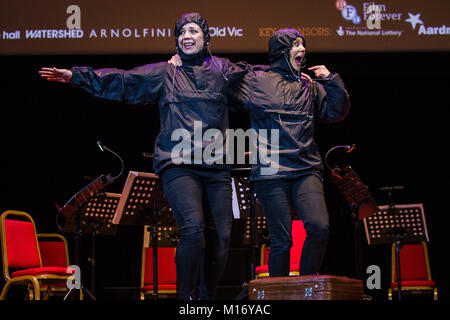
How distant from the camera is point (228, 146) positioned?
11.4 feet

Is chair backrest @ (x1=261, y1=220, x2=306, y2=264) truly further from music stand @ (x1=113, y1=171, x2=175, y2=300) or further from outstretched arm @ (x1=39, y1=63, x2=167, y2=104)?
outstretched arm @ (x1=39, y1=63, x2=167, y2=104)

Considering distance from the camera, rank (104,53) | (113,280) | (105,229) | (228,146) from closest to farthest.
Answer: (228,146), (105,229), (104,53), (113,280)

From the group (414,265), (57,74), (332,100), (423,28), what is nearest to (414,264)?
(414,265)

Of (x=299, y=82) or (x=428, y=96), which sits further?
(x=428, y=96)

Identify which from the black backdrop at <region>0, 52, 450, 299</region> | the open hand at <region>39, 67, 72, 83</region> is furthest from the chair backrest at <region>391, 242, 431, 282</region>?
the open hand at <region>39, 67, 72, 83</region>

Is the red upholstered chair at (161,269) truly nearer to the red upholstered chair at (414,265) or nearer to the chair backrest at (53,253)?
the chair backrest at (53,253)

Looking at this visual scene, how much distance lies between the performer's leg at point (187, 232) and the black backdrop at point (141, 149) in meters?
4.00

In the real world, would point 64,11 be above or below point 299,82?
above

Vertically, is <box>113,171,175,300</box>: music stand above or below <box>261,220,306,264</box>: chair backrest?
above

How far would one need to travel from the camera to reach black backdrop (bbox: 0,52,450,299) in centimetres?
705

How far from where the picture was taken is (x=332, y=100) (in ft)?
12.2

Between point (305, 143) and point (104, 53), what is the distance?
3.28 m
